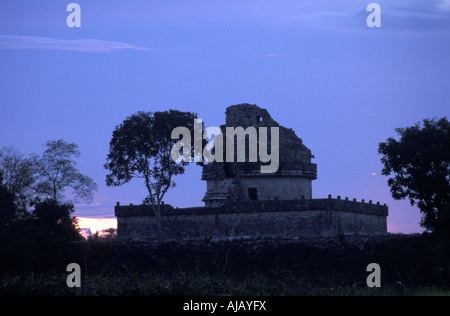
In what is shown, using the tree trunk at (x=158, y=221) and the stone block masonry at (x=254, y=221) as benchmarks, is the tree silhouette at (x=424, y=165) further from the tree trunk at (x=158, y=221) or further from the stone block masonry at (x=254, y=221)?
the tree trunk at (x=158, y=221)

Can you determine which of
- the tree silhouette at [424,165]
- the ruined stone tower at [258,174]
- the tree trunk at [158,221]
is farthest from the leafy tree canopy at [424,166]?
the tree trunk at [158,221]

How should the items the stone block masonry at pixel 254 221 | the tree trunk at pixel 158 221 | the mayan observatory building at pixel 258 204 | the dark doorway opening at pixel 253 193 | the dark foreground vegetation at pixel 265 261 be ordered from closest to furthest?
1. the dark foreground vegetation at pixel 265 261
2. the stone block masonry at pixel 254 221
3. the mayan observatory building at pixel 258 204
4. the tree trunk at pixel 158 221
5. the dark doorway opening at pixel 253 193

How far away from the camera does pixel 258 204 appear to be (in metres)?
44.0

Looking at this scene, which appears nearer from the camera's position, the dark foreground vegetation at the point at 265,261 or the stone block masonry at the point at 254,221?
the dark foreground vegetation at the point at 265,261

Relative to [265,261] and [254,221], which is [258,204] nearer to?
[254,221]

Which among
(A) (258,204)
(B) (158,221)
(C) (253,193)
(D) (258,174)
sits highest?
(D) (258,174)

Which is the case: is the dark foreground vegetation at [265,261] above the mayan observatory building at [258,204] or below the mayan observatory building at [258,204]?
below

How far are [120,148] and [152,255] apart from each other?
7837mm

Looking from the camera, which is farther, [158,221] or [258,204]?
[158,221]

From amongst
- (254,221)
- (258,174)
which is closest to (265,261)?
(254,221)

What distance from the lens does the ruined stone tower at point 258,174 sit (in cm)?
4731

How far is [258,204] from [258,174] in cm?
384

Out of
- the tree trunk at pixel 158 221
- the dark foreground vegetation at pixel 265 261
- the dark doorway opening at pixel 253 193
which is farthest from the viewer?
the dark doorway opening at pixel 253 193

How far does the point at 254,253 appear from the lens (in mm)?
41594
